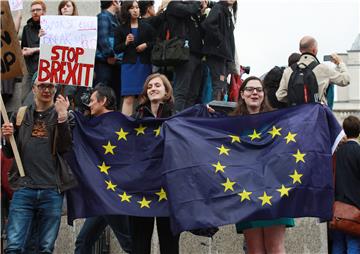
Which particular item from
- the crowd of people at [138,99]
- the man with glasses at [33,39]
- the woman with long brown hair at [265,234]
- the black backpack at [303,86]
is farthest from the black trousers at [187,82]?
the woman with long brown hair at [265,234]

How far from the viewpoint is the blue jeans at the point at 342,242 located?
11.1 meters

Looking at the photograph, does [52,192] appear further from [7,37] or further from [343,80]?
[343,80]

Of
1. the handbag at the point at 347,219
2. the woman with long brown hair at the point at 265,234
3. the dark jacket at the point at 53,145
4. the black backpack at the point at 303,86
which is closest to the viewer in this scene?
the woman with long brown hair at the point at 265,234

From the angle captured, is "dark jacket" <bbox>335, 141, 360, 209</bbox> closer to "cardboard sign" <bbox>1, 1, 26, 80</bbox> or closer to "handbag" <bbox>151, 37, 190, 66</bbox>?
"handbag" <bbox>151, 37, 190, 66</bbox>

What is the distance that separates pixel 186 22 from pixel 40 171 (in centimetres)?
426

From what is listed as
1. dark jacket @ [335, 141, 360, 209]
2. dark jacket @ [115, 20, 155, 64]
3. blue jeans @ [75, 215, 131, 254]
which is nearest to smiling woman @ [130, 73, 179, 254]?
blue jeans @ [75, 215, 131, 254]

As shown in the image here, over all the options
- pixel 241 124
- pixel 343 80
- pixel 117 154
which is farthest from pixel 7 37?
pixel 343 80

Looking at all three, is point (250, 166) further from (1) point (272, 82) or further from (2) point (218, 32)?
(2) point (218, 32)

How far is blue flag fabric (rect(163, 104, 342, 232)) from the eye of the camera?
9461 millimetres

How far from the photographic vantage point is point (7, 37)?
10102 millimetres

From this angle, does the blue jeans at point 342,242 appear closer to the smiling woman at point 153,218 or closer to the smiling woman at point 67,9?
the smiling woman at point 153,218

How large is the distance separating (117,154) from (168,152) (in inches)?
26.9

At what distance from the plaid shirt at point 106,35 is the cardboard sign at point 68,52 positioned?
304cm

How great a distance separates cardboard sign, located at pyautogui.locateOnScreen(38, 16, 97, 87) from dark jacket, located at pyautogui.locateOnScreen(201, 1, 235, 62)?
2991mm
